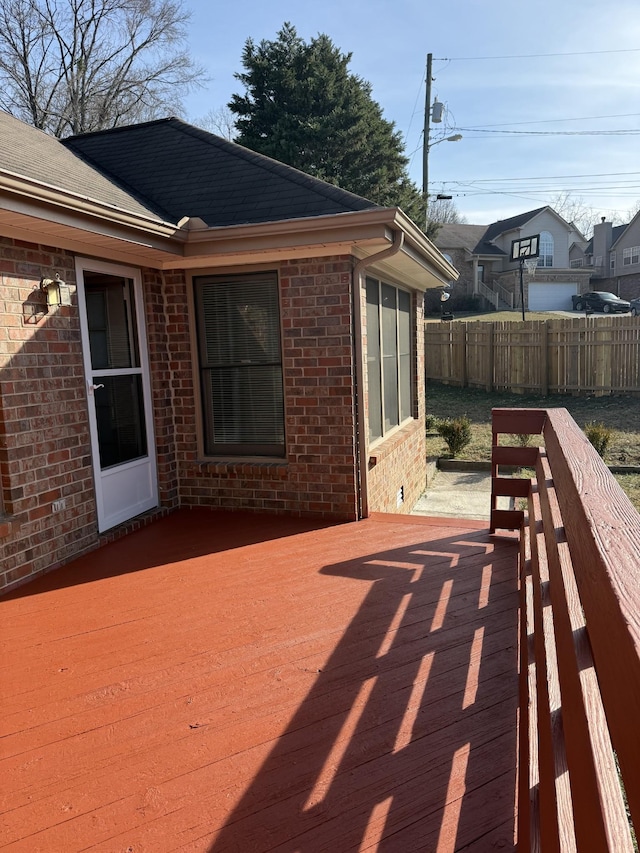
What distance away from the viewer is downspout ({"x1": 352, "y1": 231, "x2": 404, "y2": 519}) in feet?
15.5

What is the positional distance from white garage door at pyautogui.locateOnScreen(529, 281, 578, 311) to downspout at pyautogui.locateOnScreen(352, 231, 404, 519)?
30.4 meters

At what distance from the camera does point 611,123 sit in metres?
27.8

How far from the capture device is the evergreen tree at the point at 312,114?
19.7 meters

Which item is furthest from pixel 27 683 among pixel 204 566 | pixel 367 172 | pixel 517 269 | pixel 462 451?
pixel 517 269

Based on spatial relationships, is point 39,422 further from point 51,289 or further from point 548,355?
point 548,355

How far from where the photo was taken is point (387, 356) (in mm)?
6422

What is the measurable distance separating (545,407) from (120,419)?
34.4 feet

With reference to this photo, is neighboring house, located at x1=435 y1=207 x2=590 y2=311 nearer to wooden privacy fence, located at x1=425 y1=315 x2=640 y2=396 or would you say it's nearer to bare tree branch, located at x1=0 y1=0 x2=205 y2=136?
bare tree branch, located at x1=0 y1=0 x2=205 y2=136

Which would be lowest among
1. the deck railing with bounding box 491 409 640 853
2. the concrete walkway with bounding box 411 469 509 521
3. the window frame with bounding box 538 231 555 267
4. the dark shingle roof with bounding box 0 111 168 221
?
the concrete walkway with bounding box 411 469 509 521

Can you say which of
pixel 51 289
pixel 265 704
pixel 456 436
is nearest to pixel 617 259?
pixel 456 436

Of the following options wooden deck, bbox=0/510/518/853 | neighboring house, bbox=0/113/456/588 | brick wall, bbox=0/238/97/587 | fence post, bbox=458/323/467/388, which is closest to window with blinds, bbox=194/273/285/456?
neighboring house, bbox=0/113/456/588

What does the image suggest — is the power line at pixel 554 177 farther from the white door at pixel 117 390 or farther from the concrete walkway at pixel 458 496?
the white door at pixel 117 390

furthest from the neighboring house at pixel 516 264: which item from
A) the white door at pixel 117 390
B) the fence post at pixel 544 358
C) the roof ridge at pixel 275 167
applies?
the white door at pixel 117 390

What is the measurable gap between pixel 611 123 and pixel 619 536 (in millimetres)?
32649
